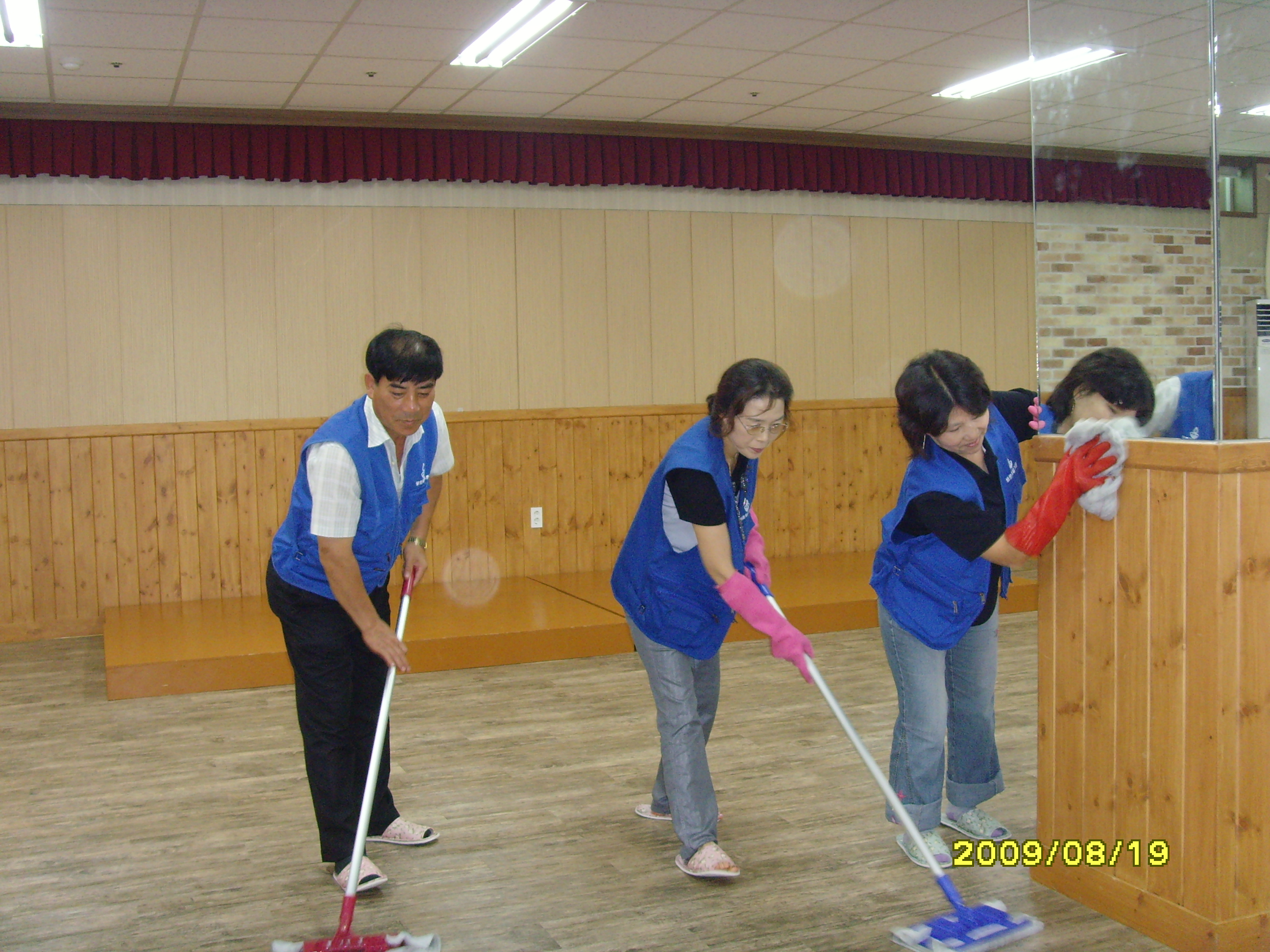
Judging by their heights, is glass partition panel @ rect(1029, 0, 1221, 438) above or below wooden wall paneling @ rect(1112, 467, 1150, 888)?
above

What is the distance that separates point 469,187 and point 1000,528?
169 inches

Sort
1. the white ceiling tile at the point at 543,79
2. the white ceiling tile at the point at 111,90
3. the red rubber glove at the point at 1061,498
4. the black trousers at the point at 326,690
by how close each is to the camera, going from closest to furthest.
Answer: the red rubber glove at the point at 1061,498 < the black trousers at the point at 326,690 < the white ceiling tile at the point at 111,90 < the white ceiling tile at the point at 543,79

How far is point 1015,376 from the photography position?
23.8ft

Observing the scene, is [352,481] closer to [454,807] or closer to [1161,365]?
[454,807]

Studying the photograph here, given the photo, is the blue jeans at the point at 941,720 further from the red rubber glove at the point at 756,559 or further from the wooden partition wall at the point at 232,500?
the wooden partition wall at the point at 232,500

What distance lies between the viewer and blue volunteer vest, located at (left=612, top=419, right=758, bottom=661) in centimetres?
257

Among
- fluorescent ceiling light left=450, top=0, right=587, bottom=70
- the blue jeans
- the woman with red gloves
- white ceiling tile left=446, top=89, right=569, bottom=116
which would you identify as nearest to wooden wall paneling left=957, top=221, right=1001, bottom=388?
white ceiling tile left=446, top=89, right=569, bottom=116

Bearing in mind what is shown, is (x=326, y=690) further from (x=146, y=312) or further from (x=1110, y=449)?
(x=146, y=312)

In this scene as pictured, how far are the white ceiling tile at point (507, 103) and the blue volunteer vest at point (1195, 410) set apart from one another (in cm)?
388

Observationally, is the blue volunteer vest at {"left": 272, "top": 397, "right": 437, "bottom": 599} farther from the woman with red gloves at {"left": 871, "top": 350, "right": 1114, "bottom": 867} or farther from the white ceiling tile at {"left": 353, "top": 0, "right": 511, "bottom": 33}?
the white ceiling tile at {"left": 353, "top": 0, "right": 511, "bottom": 33}

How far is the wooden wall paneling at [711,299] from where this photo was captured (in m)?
6.52

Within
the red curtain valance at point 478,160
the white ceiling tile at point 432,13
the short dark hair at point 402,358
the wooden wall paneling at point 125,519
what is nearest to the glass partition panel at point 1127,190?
the short dark hair at point 402,358

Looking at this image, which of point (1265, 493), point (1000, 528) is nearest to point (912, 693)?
point (1000, 528)

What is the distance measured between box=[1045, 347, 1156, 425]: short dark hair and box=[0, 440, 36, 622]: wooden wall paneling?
4733 mm
